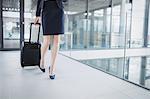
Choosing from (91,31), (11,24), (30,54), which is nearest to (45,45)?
(30,54)

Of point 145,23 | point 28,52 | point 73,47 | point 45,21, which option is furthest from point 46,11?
Result: point 73,47

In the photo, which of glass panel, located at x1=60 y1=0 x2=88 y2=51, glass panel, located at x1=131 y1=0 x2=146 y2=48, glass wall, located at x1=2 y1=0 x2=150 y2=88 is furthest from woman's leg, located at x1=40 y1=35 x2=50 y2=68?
glass panel, located at x1=60 y1=0 x2=88 y2=51

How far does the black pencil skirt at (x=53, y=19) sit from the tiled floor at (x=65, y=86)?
0.70 m

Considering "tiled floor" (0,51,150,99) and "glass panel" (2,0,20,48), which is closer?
"tiled floor" (0,51,150,99)

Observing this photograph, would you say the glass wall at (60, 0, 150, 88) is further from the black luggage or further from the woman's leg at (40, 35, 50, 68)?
the woman's leg at (40, 35, 50, 68)

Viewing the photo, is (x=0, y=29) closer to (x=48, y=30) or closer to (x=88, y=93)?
(x=48, y=30)

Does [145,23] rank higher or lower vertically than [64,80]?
higher

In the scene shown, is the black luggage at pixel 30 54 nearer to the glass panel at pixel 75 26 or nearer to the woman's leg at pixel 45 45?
the woman's leg at pixel 45 45

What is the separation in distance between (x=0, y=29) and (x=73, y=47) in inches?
86.6

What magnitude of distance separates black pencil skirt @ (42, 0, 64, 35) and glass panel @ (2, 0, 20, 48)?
3.53 m

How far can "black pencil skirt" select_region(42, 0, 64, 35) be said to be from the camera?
2.93m

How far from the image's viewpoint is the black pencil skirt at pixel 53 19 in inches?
115

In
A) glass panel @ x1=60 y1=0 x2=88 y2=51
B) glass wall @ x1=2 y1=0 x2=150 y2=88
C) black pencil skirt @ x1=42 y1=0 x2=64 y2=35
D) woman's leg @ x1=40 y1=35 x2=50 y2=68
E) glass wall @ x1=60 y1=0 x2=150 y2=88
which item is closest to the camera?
black pencil skirt @ x1=42 y1=0 x2=64 y2=35

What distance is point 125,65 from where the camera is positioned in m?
3.75
